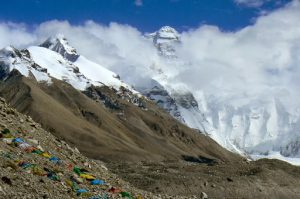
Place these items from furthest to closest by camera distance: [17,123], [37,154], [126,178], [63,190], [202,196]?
[126,178]
[202,196]
[17,123]
[37,154]
[63,190]

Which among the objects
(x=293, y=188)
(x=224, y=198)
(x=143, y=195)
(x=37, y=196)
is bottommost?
(x=37, y=196)

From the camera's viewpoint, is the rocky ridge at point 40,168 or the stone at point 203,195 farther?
the stone at point 203,195

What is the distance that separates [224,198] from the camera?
7150 centimetres

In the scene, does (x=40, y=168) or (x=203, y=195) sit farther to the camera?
(x=203, y=195)

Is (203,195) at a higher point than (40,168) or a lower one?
higher

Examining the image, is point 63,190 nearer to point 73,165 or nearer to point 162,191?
point 73,165

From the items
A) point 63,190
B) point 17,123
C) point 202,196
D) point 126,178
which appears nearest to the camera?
point 63,190

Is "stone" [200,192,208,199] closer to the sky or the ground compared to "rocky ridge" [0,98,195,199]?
closer to the sky

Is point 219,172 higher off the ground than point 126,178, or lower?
higher

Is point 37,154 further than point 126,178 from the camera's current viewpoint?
No

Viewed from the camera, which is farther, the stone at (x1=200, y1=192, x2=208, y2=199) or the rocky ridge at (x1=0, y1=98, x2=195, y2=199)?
the stone at (x1=200, y1=192, x2=208, y2=199)

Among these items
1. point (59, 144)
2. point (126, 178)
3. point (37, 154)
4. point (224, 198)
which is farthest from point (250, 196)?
point (37, 154)

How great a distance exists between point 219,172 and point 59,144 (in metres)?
36.4

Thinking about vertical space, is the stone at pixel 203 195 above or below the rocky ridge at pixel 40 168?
above
